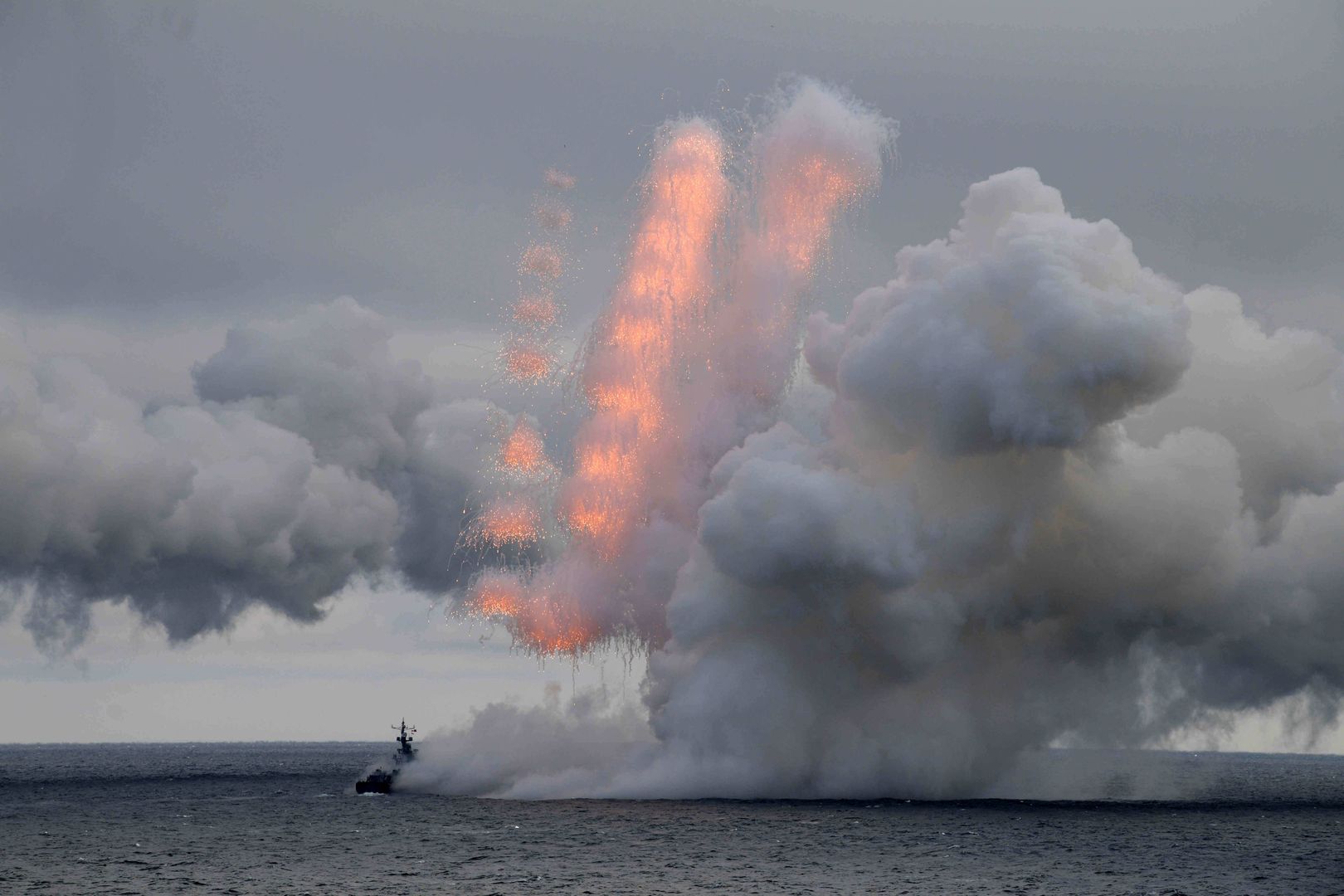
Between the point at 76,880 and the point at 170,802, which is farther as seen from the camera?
the point at 170,802

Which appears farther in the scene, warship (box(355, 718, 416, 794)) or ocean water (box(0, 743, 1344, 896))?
warship (box(355, 718, 416, 794))

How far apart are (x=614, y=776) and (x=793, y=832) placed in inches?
1165

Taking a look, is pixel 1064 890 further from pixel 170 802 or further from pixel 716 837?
pixel 170 802

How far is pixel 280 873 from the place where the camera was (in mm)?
96938

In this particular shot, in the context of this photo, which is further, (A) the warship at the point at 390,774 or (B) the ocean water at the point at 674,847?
(A) the warship at the point at 390,774

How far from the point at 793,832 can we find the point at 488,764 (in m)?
48.6

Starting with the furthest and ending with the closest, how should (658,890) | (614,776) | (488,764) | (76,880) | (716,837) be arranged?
(488,764)
(614,776)
(716,837)
(76,880)
(658,890)

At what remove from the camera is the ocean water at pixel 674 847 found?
3622 inches

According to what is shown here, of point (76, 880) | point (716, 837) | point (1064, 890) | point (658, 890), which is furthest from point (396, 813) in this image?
point (1064, 890)

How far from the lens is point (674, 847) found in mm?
111625

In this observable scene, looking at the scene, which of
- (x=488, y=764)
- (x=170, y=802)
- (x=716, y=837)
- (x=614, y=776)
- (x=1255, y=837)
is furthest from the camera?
(x=170, y=802)

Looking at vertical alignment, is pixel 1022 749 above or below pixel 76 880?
above

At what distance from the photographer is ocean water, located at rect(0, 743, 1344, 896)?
9200 cm

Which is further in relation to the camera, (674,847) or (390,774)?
(390,774)
